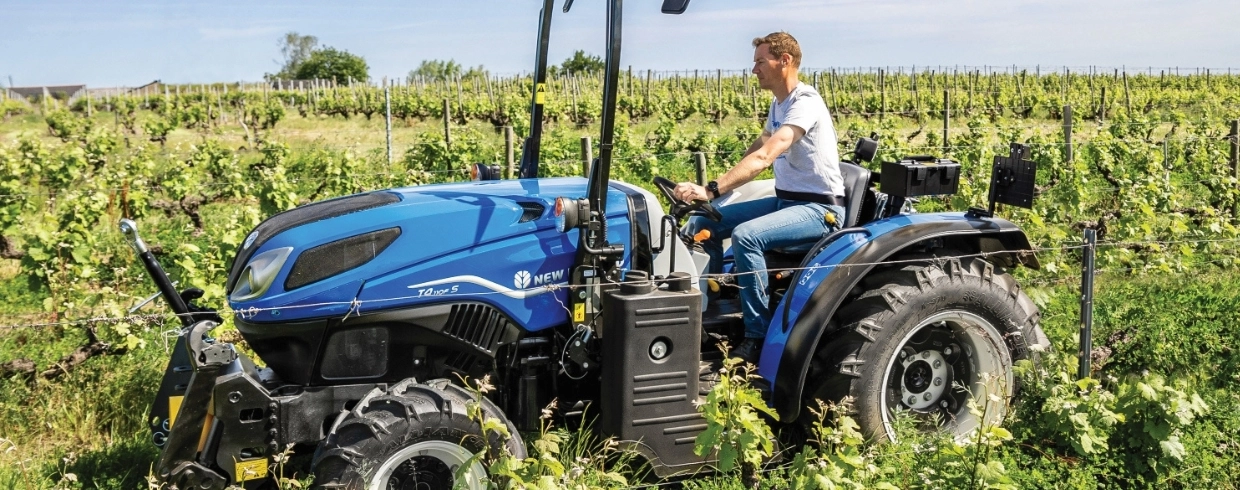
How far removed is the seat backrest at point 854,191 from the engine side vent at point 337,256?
188 cm

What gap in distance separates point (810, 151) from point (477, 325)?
155 cm

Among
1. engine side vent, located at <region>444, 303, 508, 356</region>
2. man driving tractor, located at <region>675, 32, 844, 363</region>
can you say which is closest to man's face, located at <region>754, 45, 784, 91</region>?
man driving tractor, located at <region>675, 32, 844, 363</region>

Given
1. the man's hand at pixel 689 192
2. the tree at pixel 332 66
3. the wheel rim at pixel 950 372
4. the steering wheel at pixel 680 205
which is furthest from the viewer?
the tree at pixel 332 66

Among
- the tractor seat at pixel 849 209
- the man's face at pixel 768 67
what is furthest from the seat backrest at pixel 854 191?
the man's face at pixel 768 67

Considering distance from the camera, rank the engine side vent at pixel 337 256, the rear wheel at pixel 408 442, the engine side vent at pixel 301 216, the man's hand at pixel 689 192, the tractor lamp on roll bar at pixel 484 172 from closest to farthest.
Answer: the rear wheel at pixel 408 442 → the engine side vent at pixel 337 256 → the engine side vent at pixel 301 216 → the man's hand at pixel 689 192 → the tractor lamp on roll bar at pixel 484 172

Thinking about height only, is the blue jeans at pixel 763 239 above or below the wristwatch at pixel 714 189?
below

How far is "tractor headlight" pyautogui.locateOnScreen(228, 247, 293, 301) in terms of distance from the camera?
3371 mm

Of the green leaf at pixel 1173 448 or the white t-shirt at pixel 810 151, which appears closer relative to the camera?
the green leaf at pixel 1173 448

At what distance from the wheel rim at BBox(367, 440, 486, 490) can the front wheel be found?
1378 millimetres

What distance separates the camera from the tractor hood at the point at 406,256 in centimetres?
337

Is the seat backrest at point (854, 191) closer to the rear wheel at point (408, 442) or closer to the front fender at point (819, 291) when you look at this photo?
the front fender at point (819, 291)

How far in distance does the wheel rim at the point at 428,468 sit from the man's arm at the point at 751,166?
1.25m

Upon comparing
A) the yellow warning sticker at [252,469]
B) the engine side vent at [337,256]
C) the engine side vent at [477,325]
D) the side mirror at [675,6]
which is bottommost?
the yellow warning sticker at [252,469]

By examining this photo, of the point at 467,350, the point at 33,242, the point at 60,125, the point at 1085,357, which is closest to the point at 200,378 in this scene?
the point at 467,350
